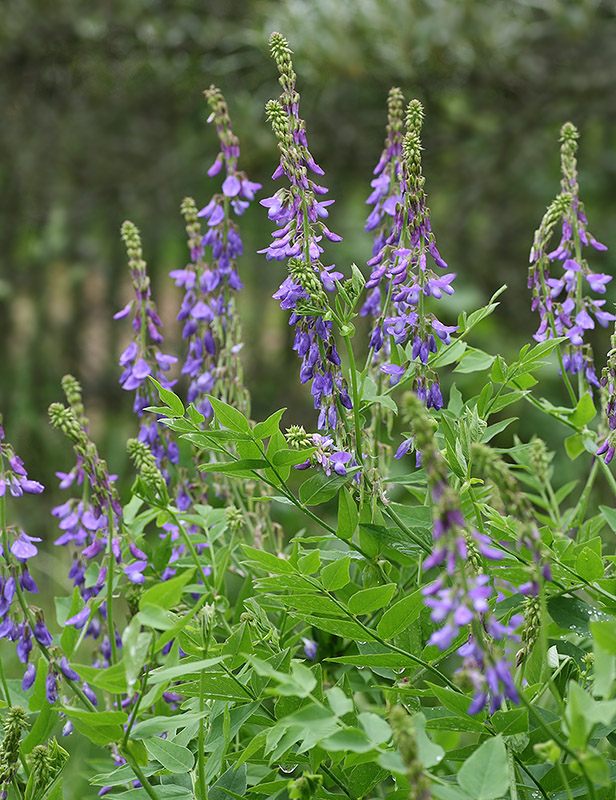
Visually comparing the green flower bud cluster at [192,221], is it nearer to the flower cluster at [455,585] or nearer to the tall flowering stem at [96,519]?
the tall flowering stem at [96,519]

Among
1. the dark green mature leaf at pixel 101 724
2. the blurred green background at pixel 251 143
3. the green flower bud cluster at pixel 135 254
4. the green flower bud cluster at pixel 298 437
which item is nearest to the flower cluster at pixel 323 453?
the green flower bud cluster at pixel 298 437

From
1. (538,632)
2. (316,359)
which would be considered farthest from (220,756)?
(316,359)

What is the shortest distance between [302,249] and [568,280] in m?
0.44

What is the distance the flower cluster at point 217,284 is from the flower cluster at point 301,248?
0.36m

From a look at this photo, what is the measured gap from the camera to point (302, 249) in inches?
40.8

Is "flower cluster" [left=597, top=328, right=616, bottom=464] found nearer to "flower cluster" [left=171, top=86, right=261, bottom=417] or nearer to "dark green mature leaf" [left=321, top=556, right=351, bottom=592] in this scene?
"dark green mature leaf" [left=321, top=556, right=351, bottom=592]

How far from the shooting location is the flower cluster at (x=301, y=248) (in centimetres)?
102

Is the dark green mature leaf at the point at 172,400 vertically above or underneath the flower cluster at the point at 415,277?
underneath

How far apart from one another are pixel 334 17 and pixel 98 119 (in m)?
1.25

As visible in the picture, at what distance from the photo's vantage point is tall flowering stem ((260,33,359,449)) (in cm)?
102

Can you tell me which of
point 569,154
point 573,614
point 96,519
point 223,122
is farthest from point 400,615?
point 223,122

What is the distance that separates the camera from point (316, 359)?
3.46 feet

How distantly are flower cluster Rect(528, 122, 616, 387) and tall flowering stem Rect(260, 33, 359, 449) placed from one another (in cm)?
32

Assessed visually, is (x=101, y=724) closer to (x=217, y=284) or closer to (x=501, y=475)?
(x=501, y=475)
